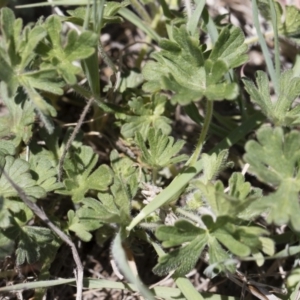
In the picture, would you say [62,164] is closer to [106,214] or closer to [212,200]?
[106,214]

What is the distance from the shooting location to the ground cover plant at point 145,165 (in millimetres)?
2615

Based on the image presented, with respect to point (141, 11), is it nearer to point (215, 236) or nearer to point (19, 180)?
point (19, 180)

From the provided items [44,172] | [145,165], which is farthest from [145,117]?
[44,172]

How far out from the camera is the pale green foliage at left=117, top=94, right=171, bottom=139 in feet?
10.9

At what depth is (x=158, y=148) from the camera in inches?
Result: 120

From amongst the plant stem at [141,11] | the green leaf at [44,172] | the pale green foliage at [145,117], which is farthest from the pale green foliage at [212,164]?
the plant stem at [141,11]

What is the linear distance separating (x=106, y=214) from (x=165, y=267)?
1.41 feet

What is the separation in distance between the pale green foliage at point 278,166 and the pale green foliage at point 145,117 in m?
0.89

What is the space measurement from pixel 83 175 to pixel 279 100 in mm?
1168

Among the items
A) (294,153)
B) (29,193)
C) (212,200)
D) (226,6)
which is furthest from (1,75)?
(226,6)

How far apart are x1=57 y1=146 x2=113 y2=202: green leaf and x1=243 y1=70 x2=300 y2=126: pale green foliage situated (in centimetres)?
92

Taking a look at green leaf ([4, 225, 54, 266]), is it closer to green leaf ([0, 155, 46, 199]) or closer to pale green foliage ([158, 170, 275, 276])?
green leaf ([0, 155, 46, 199])

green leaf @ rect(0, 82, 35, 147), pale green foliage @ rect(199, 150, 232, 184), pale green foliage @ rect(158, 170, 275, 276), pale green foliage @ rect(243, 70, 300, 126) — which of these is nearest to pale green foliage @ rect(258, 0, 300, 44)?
pale green foliage @ rect(243, 70, 300, 126)

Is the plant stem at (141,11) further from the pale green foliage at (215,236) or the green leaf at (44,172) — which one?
the pale green foliage at (215,236)
